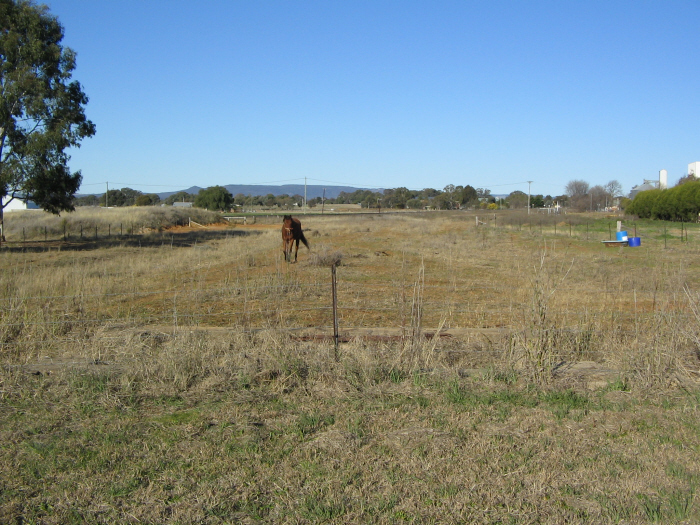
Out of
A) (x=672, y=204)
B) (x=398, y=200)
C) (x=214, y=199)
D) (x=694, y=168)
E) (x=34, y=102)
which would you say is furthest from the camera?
(x=398, y=200)

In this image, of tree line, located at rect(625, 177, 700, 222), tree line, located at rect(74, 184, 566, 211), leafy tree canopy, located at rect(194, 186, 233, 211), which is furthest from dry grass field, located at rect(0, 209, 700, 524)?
leafy tree canopy, located at rect(194, 186, 233, 211)

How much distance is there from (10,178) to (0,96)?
3438mm

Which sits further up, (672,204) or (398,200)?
(398,200)

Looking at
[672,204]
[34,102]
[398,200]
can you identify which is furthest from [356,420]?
[398,200]

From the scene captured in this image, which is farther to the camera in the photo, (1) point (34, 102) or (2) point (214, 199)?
(2) point (214, 199)

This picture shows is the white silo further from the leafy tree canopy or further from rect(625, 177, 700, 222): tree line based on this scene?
the leafy tree canopy

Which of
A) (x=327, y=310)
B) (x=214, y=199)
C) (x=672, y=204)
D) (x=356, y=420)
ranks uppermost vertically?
(x=214, y=199)

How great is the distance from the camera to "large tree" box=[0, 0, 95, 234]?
26.0m

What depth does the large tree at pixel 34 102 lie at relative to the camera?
26047 millimetres

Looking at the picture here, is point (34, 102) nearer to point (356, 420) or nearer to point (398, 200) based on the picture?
point (356, 420)

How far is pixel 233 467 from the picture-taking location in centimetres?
449

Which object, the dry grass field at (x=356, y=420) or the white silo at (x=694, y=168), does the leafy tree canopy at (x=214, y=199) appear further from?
the dry grass field at (x=356, y=420)

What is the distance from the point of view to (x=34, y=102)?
2644 cm

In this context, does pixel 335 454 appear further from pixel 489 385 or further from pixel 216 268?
pixel 216 268
